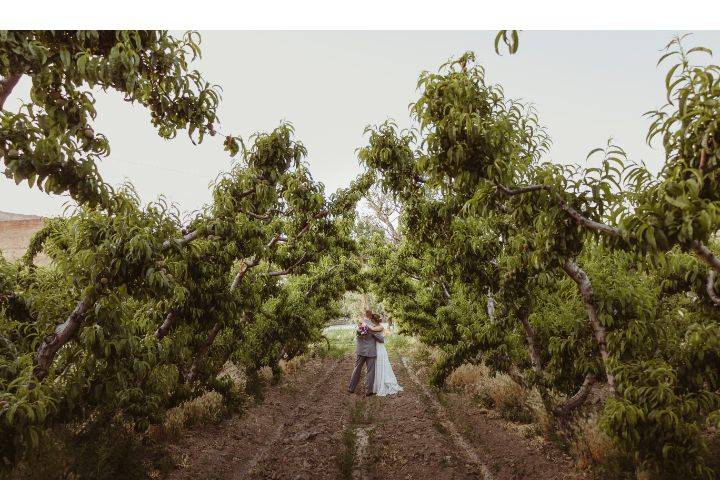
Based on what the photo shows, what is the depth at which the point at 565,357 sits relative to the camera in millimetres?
6016

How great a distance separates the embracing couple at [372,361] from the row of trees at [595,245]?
610 centimetres

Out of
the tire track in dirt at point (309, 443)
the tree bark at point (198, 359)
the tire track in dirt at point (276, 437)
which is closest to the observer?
the tire track in dirt at point (309, 443)

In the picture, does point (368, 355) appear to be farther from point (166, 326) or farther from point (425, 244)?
point (166, 326)

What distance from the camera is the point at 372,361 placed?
43.0 ft

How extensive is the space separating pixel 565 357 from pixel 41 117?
6.88 meters

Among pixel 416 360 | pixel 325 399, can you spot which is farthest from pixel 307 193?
pixel 416 360

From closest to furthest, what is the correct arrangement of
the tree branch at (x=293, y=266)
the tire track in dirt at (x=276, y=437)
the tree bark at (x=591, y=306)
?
the tree bark at (x=591, y=306) → the tire track in dirt at (x=276, y=437) → the tree branch at (x=293, y=266)

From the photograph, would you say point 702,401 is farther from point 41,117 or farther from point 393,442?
point 41,117

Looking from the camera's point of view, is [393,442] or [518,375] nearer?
[393,442]

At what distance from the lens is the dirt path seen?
6.54m

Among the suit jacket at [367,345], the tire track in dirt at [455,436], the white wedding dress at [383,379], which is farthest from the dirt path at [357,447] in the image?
the suit jacket at [367,345]

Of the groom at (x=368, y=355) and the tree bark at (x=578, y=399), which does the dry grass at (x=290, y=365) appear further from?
the tree bark at (x=578, y=399)

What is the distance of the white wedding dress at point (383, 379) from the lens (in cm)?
1330

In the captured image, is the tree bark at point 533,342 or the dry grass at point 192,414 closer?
the tree bark at point 533,342
